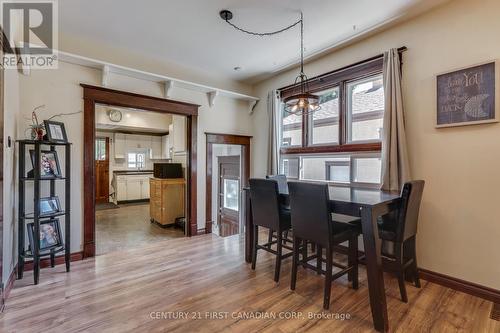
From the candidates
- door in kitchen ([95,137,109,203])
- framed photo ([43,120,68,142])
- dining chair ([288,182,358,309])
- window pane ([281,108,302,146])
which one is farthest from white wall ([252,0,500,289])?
door in kitchen ([95,137,109,203])

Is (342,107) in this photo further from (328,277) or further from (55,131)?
(55,131)

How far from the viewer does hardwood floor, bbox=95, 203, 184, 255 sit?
3.68 m

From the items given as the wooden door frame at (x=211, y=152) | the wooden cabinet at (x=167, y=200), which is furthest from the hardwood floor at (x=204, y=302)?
the wooden cabinet at (x=167, y=200)

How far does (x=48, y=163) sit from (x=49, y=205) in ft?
1.49

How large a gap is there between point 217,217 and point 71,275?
9.02 ft

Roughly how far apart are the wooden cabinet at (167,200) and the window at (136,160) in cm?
336

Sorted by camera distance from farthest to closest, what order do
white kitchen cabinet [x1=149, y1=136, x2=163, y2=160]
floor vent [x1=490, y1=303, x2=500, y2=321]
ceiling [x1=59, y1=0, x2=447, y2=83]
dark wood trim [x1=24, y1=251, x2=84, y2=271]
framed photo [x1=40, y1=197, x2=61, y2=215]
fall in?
1. white kitchen cabinet [x1=149, y1=136, x2=163, y2=160]
2. dark wood trim [x1=24, y1=251, x2=84, y2=271]
3. framed photo [x1=40, y1=197, x2=61, y2=215]
4. ceiling [x1=59, y1=0, x2=447, y2=83]
5. floor vent [x1=490, y1=303, x2=500, y2=321]

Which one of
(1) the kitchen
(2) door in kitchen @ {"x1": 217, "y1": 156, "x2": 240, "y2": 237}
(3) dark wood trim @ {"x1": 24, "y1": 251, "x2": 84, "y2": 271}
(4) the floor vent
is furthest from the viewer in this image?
(2) door in kitchen @ {"x1": 217, "y1": 156, "x2": 240, "y2": 237}

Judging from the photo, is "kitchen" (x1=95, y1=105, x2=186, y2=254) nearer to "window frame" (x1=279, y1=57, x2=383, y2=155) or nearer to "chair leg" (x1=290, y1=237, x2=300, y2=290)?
"chair leg" (x1=290, y1=237, x2=300, y2=290)

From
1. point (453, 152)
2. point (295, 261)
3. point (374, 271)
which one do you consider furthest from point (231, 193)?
point (453, 152)

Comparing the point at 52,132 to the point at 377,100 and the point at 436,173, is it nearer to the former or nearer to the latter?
the point at 377,100

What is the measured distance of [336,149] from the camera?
3.33m

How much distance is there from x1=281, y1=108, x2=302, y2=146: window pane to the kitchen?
220 cm

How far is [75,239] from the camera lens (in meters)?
2.98
